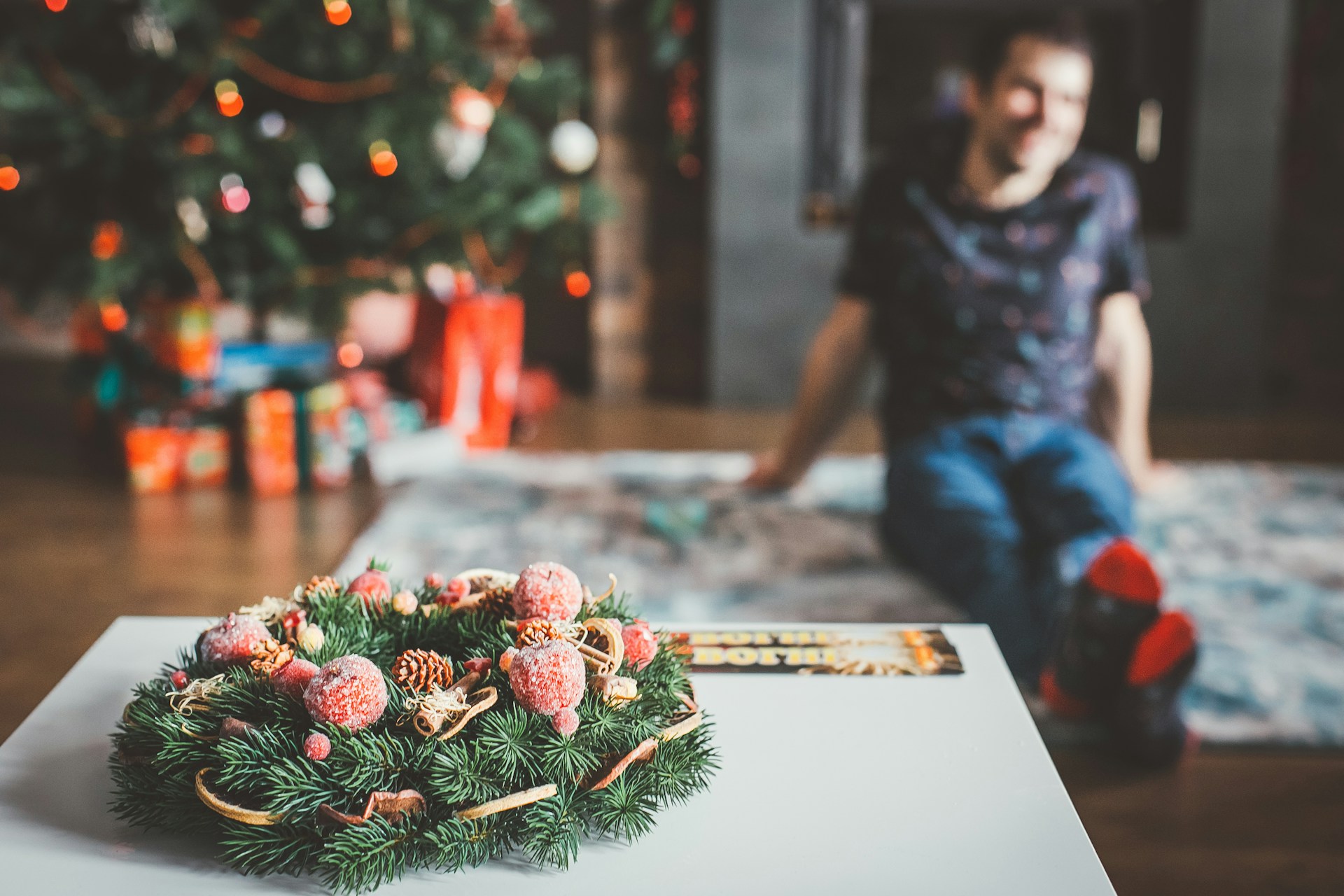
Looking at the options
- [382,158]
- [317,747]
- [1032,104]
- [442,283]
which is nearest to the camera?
[317,747]

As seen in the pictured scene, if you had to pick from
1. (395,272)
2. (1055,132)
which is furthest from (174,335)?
(1055,132)

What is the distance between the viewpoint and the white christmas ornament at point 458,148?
252 centimetres

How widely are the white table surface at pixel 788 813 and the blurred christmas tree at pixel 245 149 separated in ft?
5.70

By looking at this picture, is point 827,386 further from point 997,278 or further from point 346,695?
point 346,695

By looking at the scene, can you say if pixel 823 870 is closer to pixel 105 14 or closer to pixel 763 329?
pixel 105 14

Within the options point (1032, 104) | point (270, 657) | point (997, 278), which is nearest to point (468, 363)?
point (997, 278)

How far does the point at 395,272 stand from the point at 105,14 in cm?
74

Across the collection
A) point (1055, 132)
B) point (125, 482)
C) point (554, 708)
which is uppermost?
point (1055, 132)

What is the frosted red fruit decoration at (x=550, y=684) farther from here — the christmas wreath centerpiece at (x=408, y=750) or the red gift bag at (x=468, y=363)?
the red gift bag at (x=468, y=363)

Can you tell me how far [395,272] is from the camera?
2.47m

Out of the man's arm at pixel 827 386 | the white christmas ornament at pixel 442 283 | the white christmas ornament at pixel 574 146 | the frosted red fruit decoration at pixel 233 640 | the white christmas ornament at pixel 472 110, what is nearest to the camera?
the frosted red fruit decoration at pixel 233 640

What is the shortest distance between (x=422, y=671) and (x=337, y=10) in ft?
6.52

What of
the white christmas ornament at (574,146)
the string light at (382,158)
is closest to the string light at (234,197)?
the string light at (382,158)

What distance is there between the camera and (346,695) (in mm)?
554
